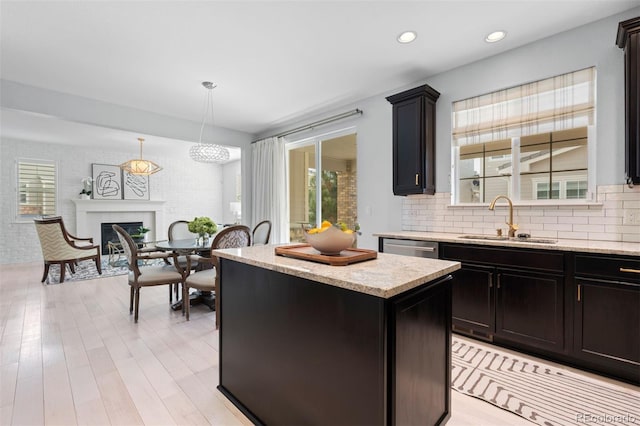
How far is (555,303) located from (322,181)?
10.9ft

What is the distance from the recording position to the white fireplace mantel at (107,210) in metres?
6.83

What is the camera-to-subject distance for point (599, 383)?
199 centimetres

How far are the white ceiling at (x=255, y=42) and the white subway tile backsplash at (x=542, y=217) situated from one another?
1439 mm

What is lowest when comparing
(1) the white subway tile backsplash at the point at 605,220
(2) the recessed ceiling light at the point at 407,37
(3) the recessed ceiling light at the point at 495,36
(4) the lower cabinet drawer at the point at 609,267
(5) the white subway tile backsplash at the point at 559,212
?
(4) the lower cabinet drawer at the point at 609,267

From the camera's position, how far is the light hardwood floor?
5.58ft

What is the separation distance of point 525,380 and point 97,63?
465 centimetres

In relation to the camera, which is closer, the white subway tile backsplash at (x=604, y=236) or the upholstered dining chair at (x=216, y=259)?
the white subway tile backsplash at (x=604, y=236)

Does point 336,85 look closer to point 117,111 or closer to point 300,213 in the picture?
point 300,213

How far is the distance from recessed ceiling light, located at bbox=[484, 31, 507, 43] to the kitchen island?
229 centimetres

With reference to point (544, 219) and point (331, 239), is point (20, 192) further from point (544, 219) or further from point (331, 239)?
point (544, 219)

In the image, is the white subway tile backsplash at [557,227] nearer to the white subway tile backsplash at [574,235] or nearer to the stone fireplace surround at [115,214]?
the white subway tile backsplash at [574,235]

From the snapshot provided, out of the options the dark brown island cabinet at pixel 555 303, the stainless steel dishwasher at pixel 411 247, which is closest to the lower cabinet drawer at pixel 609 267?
the dark brown island cabinet at pixel 555 303

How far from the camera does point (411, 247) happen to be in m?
2.95

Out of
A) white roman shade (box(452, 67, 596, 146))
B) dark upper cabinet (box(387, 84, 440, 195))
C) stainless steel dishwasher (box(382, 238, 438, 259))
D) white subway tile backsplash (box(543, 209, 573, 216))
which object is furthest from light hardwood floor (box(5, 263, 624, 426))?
white roman shade (box(452, 67, 596, 146))
